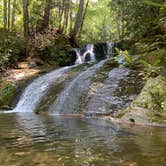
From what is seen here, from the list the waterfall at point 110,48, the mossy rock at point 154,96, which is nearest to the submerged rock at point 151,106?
the mossy rock at point 154,96

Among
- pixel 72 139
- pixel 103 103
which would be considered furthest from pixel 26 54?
pixel 72 139

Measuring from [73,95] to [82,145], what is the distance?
6850 mm

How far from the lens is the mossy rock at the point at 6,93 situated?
14.1 m

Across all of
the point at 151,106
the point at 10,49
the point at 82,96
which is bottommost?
the point at 151,106

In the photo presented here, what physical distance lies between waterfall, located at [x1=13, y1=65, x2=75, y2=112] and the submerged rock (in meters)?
4.69

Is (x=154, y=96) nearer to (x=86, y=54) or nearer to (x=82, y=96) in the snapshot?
(x=82, y=96)

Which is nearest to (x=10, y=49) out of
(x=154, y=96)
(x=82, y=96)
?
(x=82, y=96)

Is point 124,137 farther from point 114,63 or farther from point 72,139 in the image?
point 114,63

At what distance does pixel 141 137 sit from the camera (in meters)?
6.43

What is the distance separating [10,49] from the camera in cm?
1900

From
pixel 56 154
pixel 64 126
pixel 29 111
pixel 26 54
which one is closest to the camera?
pixel 56 154

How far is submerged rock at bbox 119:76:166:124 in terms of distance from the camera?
338 inches

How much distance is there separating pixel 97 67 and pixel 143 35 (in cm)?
313

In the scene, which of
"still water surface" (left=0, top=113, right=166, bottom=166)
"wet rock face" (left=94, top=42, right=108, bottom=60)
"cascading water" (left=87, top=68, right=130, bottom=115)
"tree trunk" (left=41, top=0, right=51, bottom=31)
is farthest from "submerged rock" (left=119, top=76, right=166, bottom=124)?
"tree trunk" (left=41, top=0, right=51, bottom=31)
